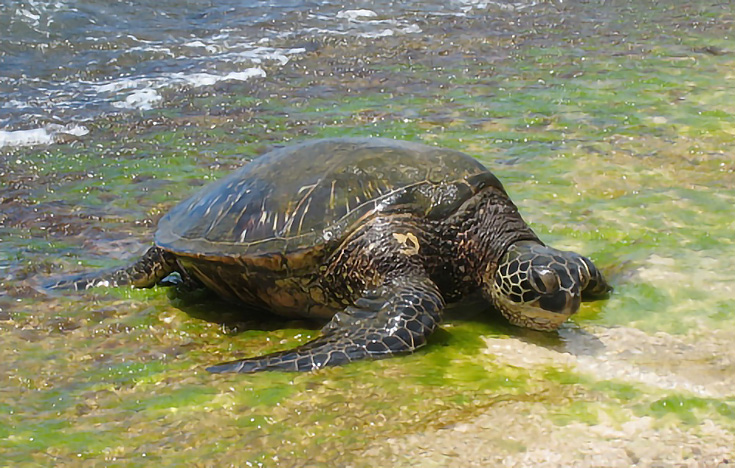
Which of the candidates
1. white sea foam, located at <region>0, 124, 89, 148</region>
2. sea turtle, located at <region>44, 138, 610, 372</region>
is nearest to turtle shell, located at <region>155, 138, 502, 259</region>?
sea turtle, located at <region>44, 138, 610, 372</region>

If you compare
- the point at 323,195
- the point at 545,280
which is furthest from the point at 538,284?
the point at 323,195

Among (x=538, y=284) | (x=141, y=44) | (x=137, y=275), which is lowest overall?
(x=137, y=275)

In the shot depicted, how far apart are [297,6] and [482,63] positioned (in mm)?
5903

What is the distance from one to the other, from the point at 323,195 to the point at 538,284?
1156 millimetres

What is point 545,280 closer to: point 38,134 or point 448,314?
point 448,314

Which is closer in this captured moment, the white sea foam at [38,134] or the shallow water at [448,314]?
the shallow water at [448,314]

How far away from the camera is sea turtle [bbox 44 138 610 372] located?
3.96 m

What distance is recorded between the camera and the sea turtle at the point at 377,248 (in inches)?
156

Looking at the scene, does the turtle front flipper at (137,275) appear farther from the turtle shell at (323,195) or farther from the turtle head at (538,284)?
the turtle head at (538,284)

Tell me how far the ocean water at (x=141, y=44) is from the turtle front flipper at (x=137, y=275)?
→ 11.8 feet

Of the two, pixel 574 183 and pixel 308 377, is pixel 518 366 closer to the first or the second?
pixel 308 377

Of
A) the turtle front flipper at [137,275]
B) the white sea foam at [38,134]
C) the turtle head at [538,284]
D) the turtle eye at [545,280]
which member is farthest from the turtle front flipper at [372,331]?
the white sea foam at [38,134]

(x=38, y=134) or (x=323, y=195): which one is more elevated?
(x=323, y=195)

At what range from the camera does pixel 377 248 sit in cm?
413
